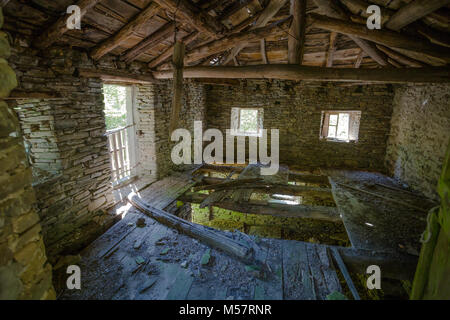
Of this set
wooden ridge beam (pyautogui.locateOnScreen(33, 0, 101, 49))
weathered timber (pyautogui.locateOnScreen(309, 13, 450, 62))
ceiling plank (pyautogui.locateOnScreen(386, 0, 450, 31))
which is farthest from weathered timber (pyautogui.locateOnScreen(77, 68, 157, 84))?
ceiling plank (pyautogui.locateOnScreen(386, 0, 450, 31))

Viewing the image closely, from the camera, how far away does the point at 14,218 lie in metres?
1.30

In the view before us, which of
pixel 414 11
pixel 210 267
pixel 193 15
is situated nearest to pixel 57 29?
pixel 193 15

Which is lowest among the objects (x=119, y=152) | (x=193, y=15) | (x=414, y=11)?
(x=119, y=152)

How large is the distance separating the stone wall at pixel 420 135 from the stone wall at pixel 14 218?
6102 mm

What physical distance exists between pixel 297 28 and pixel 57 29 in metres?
3.15

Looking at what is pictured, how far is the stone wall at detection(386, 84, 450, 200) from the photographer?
4352 millimetres

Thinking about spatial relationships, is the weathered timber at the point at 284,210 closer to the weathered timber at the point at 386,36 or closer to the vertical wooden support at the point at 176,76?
the vertical wooden support at the point at 176,76

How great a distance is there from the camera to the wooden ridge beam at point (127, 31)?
3.04 m

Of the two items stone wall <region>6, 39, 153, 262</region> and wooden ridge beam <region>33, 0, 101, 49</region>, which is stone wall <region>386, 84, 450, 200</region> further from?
stone wall <region>6, 39, 153, 262</region>

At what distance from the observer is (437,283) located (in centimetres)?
152

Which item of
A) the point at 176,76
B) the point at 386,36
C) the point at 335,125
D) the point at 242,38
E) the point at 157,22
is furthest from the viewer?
the point at 335,125

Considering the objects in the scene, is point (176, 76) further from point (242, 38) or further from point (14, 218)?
point (14, 218)

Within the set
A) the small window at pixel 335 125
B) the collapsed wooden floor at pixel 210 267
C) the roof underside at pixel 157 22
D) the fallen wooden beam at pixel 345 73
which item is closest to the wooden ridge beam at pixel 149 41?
the roof underside at pixel 157 22
